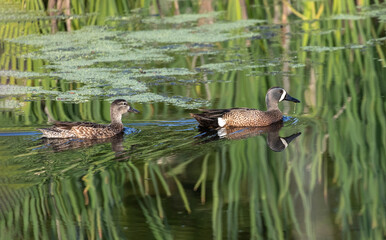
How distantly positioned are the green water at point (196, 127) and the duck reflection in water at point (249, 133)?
0.04 meters

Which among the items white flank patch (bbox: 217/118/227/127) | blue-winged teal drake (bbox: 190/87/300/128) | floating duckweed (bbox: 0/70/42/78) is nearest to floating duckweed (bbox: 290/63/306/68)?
blue-winged teal drake (bbox: 190/87/300/128)

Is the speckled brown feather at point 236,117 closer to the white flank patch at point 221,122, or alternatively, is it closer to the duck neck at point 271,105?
the white flank patch at point 221,122

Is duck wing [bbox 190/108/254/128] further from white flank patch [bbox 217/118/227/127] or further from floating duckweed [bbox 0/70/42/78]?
floating duckweed [bbox 0/70/42/78]

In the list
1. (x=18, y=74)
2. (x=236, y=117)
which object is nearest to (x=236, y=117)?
(x=236, y=117)

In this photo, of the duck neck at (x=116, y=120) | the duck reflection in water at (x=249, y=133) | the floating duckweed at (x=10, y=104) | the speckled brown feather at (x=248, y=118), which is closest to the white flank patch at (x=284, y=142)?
the duck reflection in water at (x=249, y=133)

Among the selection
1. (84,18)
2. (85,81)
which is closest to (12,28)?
(84,18)

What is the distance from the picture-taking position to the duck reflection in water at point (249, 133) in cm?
785

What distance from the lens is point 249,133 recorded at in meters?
8.31

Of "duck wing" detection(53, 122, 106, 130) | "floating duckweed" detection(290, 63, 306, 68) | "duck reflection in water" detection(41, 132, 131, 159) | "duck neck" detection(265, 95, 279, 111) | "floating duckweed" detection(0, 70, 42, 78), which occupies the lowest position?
"duck reflection in water" detection(41, 132, 131, 159)

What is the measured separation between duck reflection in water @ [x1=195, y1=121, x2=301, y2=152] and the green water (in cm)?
4

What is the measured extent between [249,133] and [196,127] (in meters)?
0.63

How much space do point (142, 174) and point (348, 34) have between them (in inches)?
285

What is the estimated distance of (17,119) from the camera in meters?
8.79

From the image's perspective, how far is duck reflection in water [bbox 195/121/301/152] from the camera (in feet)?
25.7
